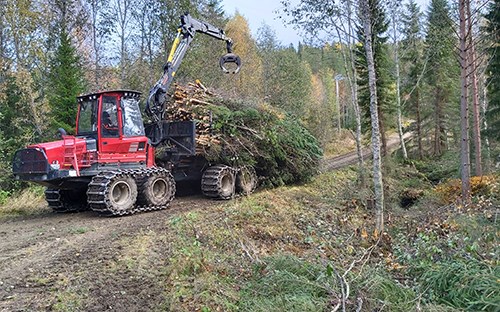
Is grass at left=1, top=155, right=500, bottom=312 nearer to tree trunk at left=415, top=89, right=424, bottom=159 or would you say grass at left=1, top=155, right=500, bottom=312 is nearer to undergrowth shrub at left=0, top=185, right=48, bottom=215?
undergrowth shrub at left=0, top=185, right=48, bottom=215

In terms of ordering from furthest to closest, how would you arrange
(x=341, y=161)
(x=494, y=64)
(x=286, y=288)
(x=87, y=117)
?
1. (x=341, y=161)
2. (x=494, y=64)
3. (x=87, y=117)
4. (x=286, y=288)

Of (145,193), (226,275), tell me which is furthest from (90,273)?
(145,193)

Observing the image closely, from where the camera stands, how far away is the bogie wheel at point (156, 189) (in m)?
10.2

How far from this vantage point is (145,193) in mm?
10180

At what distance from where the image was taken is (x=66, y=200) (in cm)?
1063

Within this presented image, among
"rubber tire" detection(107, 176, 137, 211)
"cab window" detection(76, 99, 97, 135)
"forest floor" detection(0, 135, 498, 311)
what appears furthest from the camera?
"cab window" detection(76, 99, 97, 135)

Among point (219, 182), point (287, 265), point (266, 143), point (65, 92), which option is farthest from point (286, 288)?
point (65, 92)

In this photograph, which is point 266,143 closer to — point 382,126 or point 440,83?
point 382,126

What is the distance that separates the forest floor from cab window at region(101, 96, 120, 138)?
81.3 inches

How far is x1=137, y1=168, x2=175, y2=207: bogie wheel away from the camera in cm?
1020

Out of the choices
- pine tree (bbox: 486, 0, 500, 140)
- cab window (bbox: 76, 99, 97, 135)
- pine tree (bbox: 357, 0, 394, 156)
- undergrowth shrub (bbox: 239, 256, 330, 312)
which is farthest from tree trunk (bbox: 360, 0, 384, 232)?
pine tree (bbox: 357, 0, 394, 156)

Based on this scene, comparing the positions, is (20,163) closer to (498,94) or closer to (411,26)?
(498,94)

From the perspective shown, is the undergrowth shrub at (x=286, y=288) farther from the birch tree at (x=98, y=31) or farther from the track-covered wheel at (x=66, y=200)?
the birch tree at (x=98, y=31)

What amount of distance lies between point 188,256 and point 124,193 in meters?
4.17
